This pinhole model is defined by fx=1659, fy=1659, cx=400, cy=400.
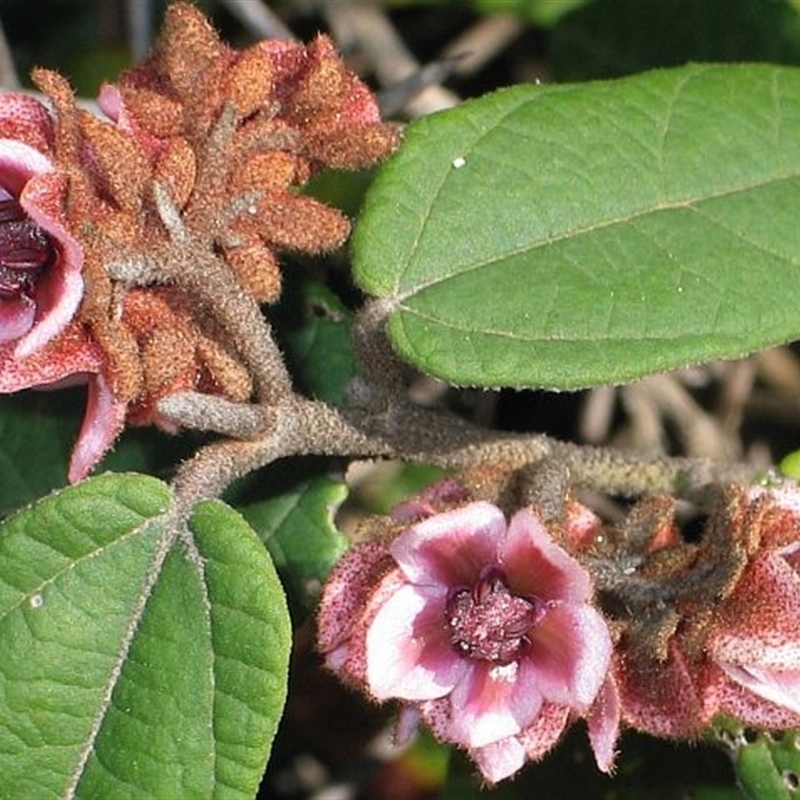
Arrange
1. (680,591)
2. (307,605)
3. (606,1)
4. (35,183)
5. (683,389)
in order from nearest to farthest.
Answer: (35,183), (680,591), (307,605), (606,1), (683,389)

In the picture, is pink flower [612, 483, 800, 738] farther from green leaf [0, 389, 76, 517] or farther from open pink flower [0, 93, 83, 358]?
green leaf [0, 389, 76, 517]

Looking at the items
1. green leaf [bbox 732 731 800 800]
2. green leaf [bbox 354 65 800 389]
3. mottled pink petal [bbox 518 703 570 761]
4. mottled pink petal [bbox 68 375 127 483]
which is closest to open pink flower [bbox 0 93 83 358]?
mottled pink petal [bbox 68 375 127 483]

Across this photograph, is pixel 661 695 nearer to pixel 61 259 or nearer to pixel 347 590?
pixel 347 590

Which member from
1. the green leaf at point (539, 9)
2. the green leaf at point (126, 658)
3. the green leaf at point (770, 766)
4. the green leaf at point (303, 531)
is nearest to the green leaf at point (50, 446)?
the green leaf at point (303, 531)

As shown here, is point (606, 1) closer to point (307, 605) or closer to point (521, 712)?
point (307, 605)

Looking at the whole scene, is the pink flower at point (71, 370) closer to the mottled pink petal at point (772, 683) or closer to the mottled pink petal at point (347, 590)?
the mottled pink petal at point (347, 590)

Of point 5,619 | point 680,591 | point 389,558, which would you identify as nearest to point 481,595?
point 389,558
